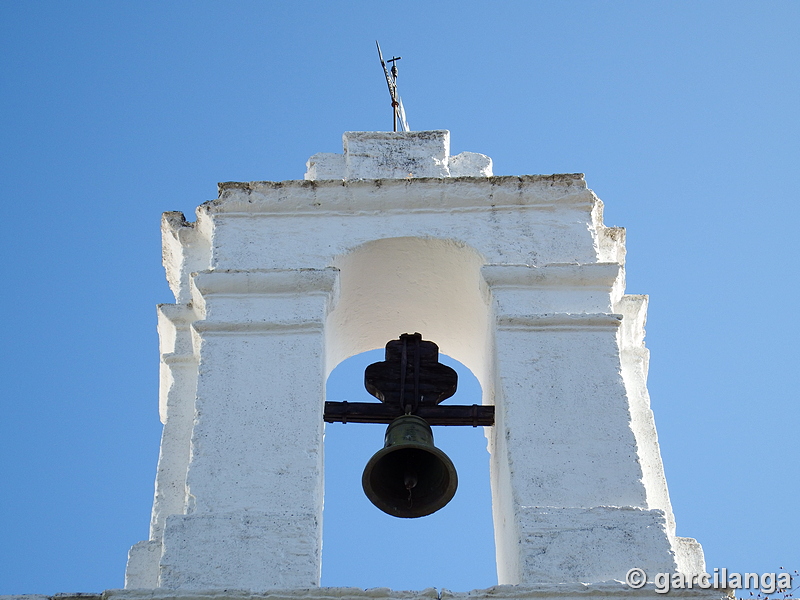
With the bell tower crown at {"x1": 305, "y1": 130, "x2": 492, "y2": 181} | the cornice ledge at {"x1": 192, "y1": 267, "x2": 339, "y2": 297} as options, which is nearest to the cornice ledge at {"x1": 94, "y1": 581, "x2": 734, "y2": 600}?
the cornice ledge at {"x1": 192, "y1": 267, "x2": 339, "y2": 297}

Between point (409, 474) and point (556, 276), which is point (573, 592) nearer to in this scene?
point (409, 474)

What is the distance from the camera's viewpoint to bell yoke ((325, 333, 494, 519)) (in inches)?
259

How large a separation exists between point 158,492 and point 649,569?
7.71ft

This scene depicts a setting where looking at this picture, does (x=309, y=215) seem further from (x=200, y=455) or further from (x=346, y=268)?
(x=200, y=455)

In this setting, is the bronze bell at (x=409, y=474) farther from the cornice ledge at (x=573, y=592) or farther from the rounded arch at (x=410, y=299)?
the cornice ledge at (x=573, y=592)

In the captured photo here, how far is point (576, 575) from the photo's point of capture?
5617mm

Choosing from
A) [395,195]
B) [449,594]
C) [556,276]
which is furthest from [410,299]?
[449,594]

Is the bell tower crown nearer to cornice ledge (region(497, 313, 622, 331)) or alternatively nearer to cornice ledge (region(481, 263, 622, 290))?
cornice ledge (region(481, 263, 622, 290))

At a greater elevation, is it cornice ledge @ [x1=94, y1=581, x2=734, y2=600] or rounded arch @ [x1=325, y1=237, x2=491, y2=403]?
rounded arch @ [x1=325, y1=237, x2=491, y2=403]

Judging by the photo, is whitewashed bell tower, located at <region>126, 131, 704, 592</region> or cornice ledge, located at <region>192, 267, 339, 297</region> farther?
cornice ledge, located at <region>192, 267, 339, 297</region>

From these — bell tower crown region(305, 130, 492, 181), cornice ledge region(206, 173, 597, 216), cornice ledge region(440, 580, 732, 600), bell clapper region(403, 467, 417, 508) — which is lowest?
cornice ledge region(440, 580, 732, 600)

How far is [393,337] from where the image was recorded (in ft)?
25.6

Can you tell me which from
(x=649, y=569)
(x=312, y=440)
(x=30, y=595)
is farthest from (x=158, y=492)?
(x=649, y=569)

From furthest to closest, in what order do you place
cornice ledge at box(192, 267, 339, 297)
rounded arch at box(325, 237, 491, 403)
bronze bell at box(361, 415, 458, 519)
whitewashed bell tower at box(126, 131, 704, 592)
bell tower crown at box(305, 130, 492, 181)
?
bell tower crown at box(305, 130, 492, 181) → rounded arch at box(325, 237, 491, 403) → cornice ledge at box(192, 267, 339, 297) → bronze bell at box(361, 415, 458, 519) → whitewashed bell tower at box(126, 131, 704, 592)
